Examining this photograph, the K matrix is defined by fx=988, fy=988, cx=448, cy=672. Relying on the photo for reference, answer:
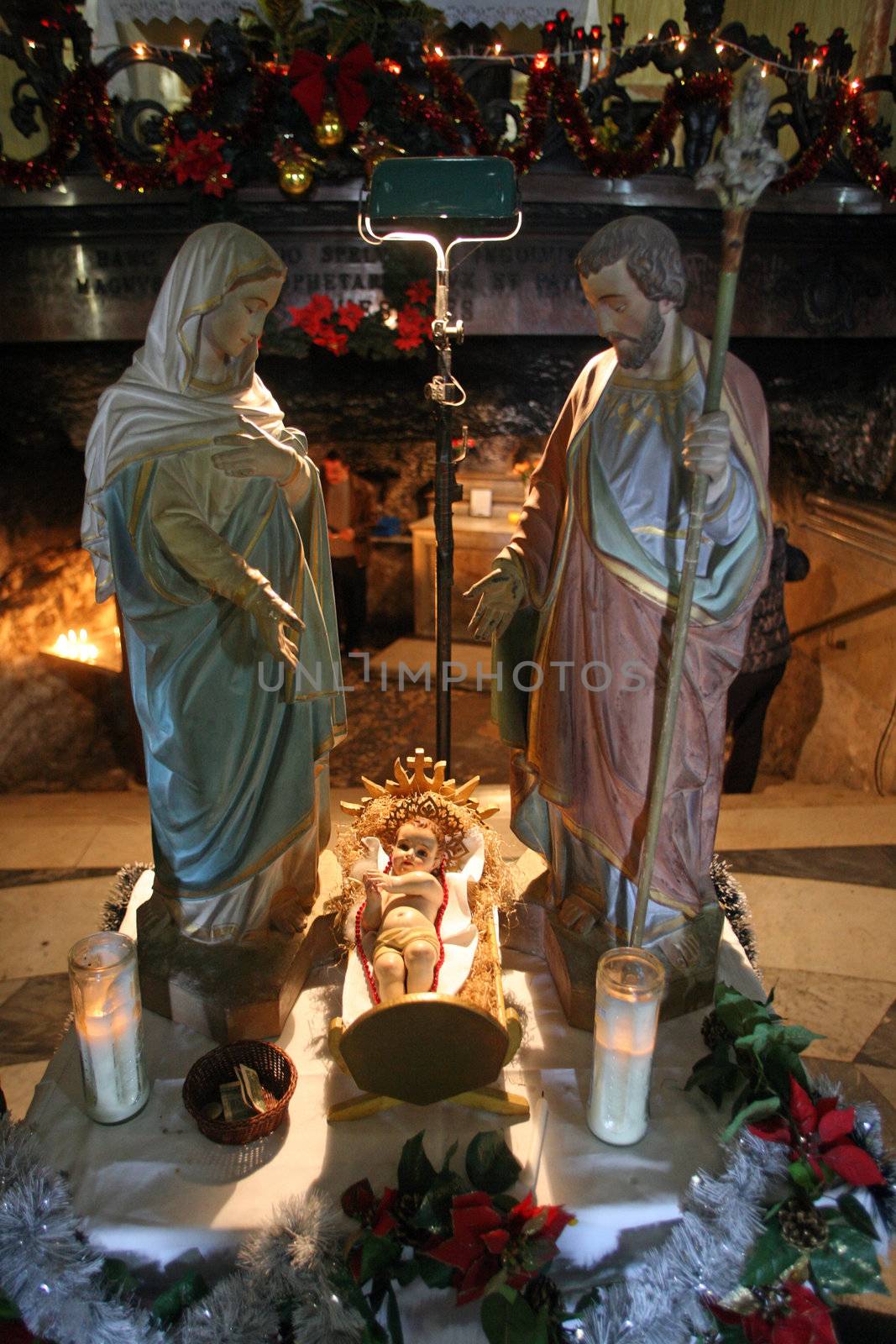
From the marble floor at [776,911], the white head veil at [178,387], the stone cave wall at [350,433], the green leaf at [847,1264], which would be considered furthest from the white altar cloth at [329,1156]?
the stone cave wall at [350,433]

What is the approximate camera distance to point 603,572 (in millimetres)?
2072

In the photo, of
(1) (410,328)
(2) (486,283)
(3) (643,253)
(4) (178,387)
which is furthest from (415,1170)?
(2) (486,283)

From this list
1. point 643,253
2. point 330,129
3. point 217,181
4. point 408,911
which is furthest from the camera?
point 217,181

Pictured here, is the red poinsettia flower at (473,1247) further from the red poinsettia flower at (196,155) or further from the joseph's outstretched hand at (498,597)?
the red poinsettia flower at (196,155)

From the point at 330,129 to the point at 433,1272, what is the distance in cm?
418

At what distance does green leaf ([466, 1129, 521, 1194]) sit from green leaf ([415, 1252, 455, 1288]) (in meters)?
0.15

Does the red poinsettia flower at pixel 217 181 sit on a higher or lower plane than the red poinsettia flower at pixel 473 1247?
higher

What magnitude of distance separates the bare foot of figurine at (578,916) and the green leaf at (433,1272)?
2.62 feet

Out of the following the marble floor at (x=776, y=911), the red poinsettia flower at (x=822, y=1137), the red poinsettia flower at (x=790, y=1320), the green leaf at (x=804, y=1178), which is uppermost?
the red poinsettia flower at (x=822, y=1137)

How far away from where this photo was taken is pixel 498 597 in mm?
2248

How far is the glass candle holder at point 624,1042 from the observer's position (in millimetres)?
1917

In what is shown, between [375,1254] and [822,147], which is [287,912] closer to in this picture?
[375,1254]

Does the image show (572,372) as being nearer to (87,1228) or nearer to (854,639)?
(854,639)

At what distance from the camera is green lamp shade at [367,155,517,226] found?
7.38ft
